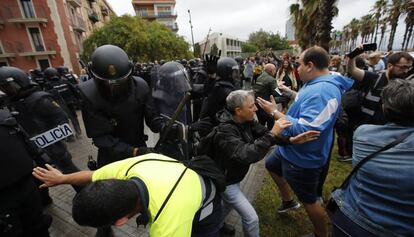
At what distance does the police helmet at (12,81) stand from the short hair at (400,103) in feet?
13.1

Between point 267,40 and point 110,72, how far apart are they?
240 ft

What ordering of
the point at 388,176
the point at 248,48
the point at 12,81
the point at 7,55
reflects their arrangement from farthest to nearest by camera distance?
the point at 248,48 → the point at 7,55 → the point at 12,81 → the point at 388,176

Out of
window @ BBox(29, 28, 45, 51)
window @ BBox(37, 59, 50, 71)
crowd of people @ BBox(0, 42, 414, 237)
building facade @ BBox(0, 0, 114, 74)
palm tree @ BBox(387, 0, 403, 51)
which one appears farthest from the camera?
palm tree @ BBox(387, 0, 403, 51)

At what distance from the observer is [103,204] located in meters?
0.94

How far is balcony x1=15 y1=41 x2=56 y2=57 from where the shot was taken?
20.2 meters

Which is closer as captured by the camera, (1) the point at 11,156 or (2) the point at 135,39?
(1) the point at 11,156

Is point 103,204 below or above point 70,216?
above

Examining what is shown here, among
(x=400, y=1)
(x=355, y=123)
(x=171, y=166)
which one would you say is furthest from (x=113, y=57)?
(x=400, y=1)

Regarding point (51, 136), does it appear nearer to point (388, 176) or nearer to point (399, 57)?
point (388, 176)

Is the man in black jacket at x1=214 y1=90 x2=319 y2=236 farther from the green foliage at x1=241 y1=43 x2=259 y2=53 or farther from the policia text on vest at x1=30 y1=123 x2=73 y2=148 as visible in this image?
the green foliage at x1=241 y1=43 x2=259 y2=53

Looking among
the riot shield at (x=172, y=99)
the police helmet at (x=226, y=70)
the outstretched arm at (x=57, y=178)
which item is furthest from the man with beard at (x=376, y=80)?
the outstretched arm at (x=57, y=178)

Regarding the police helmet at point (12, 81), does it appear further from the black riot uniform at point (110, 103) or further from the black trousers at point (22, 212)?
the black trousers at point (22, 212)

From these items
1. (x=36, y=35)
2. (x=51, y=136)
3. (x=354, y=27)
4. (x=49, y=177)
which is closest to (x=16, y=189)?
(x=49, y=177)

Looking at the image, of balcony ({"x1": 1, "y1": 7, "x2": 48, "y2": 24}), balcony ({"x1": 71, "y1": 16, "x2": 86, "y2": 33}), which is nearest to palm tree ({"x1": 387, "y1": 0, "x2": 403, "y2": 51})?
balcony ({"x1": 71, "y1": 16, "x2": 86, "y2": 33})
